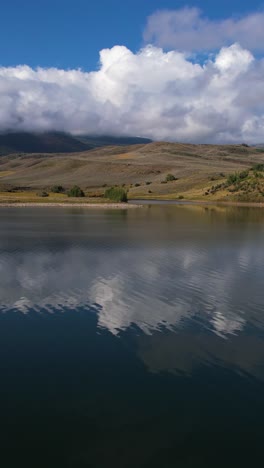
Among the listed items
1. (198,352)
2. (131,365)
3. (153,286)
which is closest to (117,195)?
(153,286)

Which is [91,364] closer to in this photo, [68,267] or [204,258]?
[68,267]

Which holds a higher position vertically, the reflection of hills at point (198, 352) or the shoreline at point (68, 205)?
the shoreline at point (68, 205)

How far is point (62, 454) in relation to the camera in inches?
502

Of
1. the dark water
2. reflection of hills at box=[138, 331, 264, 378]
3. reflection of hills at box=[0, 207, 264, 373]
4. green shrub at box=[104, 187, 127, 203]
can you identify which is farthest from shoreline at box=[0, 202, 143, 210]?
reflection of hills at box=[138, 331, 264, 378]

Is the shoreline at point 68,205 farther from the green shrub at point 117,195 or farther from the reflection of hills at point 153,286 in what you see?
the reflection of hills at point 153,286

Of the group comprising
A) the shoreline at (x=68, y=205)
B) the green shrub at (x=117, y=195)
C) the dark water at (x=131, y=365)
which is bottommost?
the dark water at (x=131, y=365)

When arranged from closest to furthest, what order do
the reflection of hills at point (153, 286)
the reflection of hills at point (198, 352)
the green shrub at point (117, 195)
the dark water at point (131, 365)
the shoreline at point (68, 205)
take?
the dark water at point (131, 365)
the reflection of hills at point (198, 352)
the reflection of hills at point (153, 286)
the shoreline at point (68, 205)
the green shrub at point (117, 195)

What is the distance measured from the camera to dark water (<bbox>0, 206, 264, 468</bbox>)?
1316cm

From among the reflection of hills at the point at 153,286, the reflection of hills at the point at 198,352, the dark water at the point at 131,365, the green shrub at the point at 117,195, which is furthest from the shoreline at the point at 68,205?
the reflection of hills at the point at 198,352

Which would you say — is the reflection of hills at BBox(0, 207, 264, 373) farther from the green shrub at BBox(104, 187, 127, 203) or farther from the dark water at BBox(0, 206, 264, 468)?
the green shrub at BBox(104, 187, 127, 203)

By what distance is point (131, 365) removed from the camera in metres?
18.5

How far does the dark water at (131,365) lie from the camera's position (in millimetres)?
13156

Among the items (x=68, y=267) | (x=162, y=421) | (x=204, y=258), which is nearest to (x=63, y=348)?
(x=162, y=421)

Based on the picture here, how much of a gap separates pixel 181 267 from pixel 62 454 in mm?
27599
